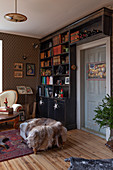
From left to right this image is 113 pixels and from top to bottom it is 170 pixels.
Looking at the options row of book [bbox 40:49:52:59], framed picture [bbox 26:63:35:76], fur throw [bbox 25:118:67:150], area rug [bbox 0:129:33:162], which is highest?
row of book [bbox 40:49:52:59]

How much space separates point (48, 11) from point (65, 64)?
4.89 ft

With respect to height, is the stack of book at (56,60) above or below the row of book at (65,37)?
below

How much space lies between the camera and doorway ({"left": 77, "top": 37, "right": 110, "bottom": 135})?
3.74m

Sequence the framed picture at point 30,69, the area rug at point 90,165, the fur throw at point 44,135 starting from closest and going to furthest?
the area rug at point 90,165, the fur throw at point 44,135, the framed picture at point 30,69

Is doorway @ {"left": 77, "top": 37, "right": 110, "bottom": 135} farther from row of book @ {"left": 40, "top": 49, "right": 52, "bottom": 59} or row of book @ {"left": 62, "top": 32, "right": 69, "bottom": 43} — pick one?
row of book @ {"left": 40, "top": 49, "right": 52, "bottom": 59}

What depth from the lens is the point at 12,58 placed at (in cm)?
525

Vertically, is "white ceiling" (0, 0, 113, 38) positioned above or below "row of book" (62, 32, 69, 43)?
above

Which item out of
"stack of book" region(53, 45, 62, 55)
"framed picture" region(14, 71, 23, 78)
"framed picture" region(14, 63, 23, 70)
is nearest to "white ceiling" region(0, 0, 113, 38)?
"stack of book" region(53, 45, 62, 55)

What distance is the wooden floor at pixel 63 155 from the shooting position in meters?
2.47

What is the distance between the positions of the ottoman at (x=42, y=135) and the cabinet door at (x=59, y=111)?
1094 millimetres

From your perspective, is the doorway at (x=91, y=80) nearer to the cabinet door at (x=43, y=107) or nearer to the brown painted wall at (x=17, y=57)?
the cabinet door at (x=43, y=107)

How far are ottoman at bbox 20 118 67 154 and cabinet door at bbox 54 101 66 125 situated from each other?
3.59 feet

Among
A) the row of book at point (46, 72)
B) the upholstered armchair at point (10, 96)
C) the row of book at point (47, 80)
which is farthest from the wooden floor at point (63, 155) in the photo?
the row of book at point (46, 72)

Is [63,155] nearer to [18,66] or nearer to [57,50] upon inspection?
[57,50]
